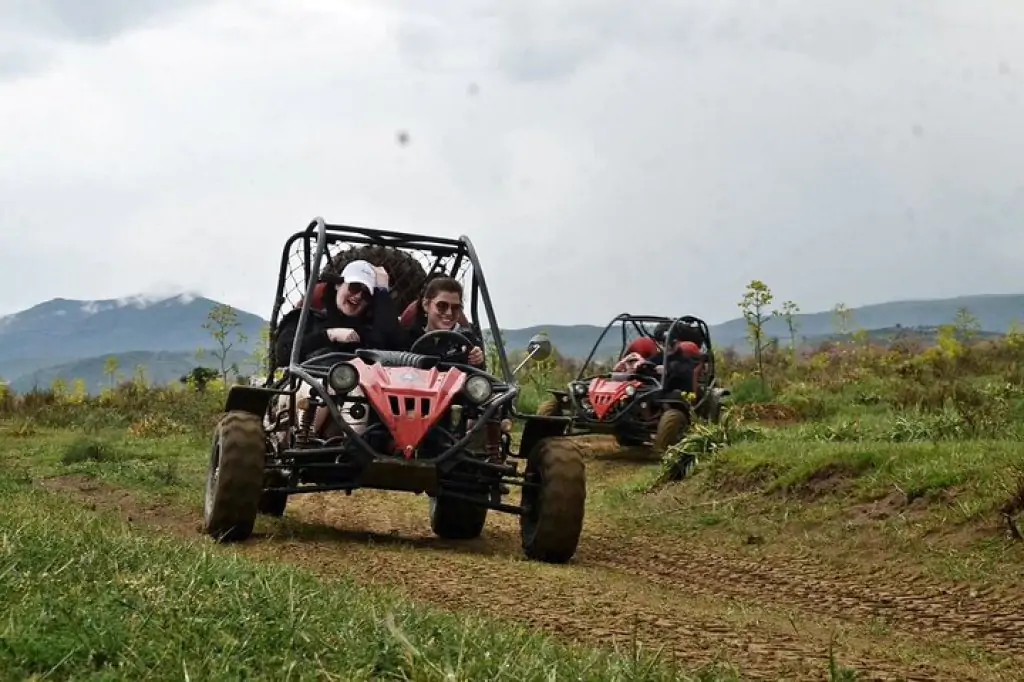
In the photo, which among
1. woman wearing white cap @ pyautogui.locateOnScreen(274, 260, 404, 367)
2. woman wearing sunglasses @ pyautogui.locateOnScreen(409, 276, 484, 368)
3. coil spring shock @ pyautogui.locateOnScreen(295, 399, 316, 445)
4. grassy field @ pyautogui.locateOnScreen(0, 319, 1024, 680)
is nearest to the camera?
grassy field @ pyautogui.locateOnScreen(0, 319, 1024, 680)

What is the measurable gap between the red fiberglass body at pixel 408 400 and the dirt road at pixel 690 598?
0.65m

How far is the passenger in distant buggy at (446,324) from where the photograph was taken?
8.03m

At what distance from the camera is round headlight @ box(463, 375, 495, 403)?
23.4 feet

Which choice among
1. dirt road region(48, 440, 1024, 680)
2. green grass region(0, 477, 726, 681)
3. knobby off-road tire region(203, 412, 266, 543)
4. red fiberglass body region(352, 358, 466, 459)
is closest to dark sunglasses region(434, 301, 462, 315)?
red fiberglass body region(352, 358, 466, 459)

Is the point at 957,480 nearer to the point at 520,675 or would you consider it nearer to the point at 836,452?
the point at 836,452

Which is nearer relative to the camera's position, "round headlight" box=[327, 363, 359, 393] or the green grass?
the green grass

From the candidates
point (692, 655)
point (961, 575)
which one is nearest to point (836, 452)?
point (961, 575)

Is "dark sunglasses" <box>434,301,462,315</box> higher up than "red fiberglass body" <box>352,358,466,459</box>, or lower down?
higher up

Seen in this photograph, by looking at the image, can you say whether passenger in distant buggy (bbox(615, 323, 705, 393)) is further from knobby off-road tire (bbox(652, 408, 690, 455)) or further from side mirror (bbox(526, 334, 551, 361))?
side mirror (bbox(526, 334, 551, 361))

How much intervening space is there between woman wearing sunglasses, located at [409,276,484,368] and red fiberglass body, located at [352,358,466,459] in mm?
797

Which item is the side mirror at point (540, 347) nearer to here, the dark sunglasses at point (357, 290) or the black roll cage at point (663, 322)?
the dark sunglasses at point (357, 290)

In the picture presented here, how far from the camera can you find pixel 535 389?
21938mm

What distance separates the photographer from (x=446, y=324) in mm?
8227

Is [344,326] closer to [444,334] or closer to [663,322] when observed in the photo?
[444,334]
